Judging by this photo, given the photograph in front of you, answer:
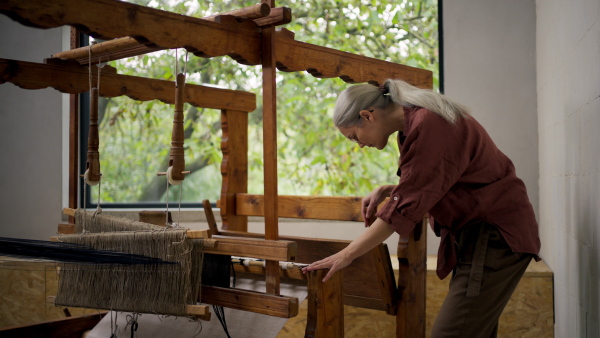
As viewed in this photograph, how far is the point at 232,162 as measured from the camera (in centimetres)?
346

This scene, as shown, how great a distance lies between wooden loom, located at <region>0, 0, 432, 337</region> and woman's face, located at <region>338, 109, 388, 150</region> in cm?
30

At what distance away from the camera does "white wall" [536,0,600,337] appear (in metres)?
2.04

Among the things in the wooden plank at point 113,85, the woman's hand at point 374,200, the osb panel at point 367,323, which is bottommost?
the osb panel at point 367,323

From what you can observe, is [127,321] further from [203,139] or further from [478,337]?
[203,139]

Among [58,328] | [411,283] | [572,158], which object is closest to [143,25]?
[411,283]

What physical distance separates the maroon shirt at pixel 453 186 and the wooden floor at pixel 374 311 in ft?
5.23

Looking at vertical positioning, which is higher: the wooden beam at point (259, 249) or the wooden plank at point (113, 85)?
the wooden plank at point (113, 85)

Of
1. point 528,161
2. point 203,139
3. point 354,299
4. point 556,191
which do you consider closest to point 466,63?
point 528,161

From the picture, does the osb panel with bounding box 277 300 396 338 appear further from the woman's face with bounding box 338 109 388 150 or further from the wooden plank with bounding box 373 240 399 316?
the woman's face with bounding box 338 109 388 150

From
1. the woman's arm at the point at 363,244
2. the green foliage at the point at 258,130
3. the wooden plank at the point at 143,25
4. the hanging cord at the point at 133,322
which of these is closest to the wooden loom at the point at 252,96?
the wooden plank at the point at 143,25

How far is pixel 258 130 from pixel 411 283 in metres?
3.15

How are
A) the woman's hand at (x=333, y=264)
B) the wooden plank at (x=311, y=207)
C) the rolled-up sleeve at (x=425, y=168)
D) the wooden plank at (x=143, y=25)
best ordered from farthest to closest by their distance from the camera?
the wooden plank at (x=311, y=207)
the woman's hand at (x=333, y=264)
the rolled-up sleeve at (x=425, y=168)
the wooden plank at (x=143, y=25)

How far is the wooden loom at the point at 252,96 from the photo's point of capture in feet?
6.22

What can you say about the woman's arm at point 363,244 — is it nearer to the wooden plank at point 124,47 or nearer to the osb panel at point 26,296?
the wooden plank at point 124,47
